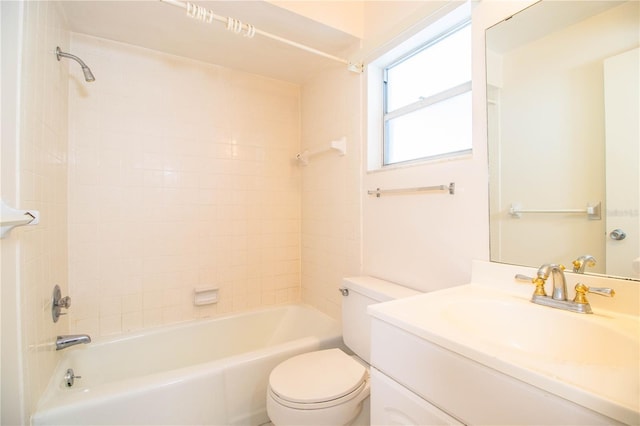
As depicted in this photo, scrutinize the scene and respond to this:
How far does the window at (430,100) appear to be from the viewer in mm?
1337

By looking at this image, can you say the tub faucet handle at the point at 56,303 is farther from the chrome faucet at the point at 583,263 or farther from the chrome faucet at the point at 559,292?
the chrome faucet at the point at 583,263

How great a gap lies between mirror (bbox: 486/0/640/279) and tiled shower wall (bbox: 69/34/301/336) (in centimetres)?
161

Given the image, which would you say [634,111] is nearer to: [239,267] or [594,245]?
[594,245]

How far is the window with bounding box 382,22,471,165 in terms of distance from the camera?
1.34 m

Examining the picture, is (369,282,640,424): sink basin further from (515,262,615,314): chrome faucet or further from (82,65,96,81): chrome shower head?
(82,65,96,81): chrome shower head

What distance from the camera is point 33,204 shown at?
109 centimetres

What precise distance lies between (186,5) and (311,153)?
1120 mm

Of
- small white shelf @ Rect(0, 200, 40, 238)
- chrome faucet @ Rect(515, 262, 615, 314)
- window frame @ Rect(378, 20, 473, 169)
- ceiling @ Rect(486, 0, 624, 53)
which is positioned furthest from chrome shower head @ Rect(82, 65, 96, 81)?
chrome faucet @ Rect(515, 262, 615, 314)

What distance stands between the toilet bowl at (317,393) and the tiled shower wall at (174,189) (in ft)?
3.43

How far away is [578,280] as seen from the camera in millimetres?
871

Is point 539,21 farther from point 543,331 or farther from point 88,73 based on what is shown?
point 88,73

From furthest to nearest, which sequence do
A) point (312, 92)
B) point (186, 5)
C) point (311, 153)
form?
1. point (312, 92)
2. point (311, 153)
3. point (186, 5)

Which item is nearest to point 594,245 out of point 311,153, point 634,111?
point 634,111

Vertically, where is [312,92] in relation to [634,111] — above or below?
above
